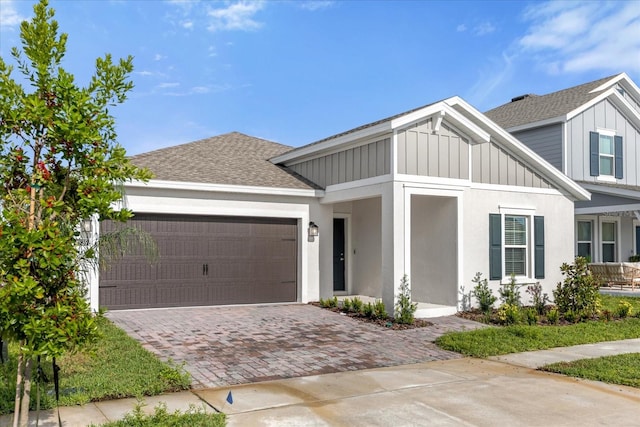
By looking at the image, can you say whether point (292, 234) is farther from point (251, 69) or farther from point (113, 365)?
point (113, 365)

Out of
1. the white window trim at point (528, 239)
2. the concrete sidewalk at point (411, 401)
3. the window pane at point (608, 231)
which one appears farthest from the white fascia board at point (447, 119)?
the window pane at point (608, 231)

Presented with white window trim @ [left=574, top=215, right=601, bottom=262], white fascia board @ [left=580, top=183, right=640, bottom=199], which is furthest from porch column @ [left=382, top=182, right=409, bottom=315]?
white window trim @ [left=574, top=215, right=601, bottom=262]

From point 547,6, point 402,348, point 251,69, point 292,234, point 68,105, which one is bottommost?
point 402,348

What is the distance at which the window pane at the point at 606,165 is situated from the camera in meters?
19.5

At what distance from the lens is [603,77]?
21.3 metres

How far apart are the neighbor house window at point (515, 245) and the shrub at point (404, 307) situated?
11.4ft

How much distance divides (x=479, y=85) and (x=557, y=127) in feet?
12.5

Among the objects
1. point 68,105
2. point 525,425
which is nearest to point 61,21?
point 68,105

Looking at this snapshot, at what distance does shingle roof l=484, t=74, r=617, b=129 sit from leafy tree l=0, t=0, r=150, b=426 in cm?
1798

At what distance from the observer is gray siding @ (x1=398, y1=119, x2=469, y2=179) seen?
11.6 meters

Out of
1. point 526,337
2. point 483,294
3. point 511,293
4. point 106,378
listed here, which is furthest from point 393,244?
point 106,378

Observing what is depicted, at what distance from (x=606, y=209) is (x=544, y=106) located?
526cm

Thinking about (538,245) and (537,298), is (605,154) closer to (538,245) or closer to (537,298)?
(538,245)

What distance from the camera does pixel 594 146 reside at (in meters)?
19.3
